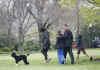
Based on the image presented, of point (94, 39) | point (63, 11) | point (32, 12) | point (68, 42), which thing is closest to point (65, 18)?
point (63, 11)

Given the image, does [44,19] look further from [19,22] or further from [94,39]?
[94,39]

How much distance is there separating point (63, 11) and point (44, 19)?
275cm

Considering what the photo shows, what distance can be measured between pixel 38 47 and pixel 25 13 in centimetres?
1575

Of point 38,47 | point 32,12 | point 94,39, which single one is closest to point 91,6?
point 94,39

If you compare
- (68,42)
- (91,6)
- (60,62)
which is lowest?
(60,62)

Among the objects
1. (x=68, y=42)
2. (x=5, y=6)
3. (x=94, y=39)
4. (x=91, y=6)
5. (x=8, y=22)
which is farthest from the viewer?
(x=5, y=6)

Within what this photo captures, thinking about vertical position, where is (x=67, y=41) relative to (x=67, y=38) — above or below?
below

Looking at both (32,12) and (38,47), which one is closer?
(38,47)

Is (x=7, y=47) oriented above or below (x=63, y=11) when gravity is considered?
below

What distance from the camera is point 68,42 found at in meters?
11.5

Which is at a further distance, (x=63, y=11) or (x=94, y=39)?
(x=63, y=11)

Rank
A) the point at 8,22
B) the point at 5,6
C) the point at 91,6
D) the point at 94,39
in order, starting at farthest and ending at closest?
the point at 5,6, the point at 8,22, the point at 94,39, the point at 91,6

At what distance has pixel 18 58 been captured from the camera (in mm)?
11547

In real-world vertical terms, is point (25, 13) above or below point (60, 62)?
above
